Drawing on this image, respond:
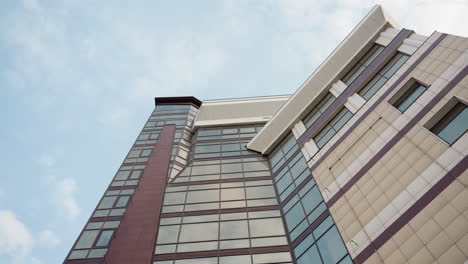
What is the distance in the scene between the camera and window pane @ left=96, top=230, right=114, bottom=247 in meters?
21.2

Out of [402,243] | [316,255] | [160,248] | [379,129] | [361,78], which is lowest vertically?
[160,248]

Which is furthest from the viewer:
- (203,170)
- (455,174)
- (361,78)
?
(203,170)

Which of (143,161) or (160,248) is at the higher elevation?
(143,161)

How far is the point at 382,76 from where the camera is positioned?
2541 cm

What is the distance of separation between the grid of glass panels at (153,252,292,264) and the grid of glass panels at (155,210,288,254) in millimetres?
790

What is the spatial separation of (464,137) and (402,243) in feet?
19.5

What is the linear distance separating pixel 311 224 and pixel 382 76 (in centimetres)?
1348

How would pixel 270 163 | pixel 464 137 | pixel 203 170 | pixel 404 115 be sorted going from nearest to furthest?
pixel 464 137
pixel 404 115
pixel 203 170
pixel 270 163

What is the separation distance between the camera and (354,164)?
2042cm

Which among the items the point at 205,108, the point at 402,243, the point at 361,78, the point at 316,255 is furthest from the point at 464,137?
the point at 205,108

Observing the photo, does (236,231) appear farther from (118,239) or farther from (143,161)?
(143,161)

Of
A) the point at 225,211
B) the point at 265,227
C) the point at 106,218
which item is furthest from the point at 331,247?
the point at 106,218

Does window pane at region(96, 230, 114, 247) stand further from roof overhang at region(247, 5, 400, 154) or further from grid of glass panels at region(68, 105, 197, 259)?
roof overhang at region(247, 5, 400, 154)

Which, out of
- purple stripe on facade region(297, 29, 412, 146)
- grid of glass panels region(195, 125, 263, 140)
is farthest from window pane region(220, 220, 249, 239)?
grid of glass panels region(195, 125, 263, 140)
